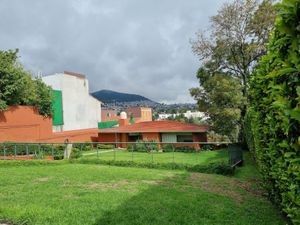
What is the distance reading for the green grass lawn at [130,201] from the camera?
496cm

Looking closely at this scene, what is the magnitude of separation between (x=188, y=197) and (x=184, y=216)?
1434 millimetres

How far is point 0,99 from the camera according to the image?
20.7 metres

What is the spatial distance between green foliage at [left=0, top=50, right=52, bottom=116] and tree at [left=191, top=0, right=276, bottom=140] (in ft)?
44.0

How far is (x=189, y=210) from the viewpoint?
5.47m

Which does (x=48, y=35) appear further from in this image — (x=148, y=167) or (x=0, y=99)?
(x=148, y=167)

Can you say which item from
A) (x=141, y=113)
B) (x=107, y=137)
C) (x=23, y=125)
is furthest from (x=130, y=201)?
(x=141, y=113)

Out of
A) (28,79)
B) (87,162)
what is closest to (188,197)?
(87,162)

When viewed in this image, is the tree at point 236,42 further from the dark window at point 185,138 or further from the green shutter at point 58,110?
the green shutter at point 58,110

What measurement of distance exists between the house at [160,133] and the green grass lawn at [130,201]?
2161 centimetres

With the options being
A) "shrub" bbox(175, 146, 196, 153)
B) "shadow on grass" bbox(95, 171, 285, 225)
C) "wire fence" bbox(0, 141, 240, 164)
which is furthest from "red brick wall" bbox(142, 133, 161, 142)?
"shadow on grass" bbox(95, 171, 285, 225)

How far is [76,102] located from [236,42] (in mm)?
22440

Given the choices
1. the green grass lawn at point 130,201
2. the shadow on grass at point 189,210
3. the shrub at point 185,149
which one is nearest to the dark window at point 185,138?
the shrub at point 185,149

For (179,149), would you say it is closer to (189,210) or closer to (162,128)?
(162,128)

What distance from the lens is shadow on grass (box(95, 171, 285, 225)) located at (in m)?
4.91
